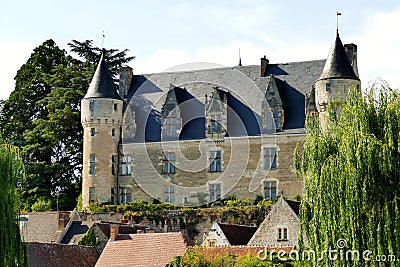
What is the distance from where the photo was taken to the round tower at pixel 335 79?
3928cm

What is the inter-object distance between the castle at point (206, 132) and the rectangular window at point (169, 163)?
0.04m

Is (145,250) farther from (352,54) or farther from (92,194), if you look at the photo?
(352,54)

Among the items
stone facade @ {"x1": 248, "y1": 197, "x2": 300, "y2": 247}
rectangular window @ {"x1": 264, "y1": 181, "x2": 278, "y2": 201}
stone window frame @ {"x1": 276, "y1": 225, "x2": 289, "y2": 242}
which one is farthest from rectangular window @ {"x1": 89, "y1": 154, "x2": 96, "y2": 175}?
stone window frame @ {"x1": 276, "y1": 225, "x2": 289, "y2": 242}

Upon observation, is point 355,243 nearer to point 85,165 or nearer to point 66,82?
point 85,165

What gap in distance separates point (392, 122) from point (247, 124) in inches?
840

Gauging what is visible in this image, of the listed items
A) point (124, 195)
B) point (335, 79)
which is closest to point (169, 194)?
point (124, 195)

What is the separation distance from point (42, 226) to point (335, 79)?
13491mm

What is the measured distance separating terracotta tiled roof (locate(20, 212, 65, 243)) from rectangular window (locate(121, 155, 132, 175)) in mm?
3435

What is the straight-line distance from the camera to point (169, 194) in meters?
42.1

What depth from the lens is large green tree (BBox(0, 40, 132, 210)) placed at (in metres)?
46.8

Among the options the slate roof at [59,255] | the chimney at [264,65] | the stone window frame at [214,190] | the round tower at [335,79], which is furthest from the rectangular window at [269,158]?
the slate roof at [59,255]

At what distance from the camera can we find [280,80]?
42.2 metres

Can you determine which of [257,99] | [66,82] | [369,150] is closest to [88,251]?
[257,99]

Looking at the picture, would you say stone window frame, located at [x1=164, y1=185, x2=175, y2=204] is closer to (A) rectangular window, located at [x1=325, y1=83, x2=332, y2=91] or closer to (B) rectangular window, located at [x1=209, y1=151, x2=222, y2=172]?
(B) rectangular window, located at [x1=209, y1=151, x2=222, y2=172]
